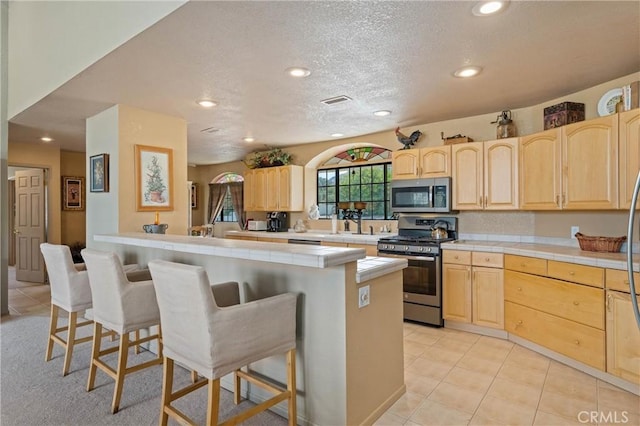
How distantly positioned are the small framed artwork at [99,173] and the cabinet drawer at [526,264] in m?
4.28

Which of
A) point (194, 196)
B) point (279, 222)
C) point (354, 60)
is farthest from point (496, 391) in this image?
point (194, 196)

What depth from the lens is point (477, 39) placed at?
234cm

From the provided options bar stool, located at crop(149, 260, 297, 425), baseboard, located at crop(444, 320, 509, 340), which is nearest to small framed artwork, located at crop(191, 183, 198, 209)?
baseboard, located at crop(444, 320, 509, 340)

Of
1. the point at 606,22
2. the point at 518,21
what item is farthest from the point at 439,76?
the point at 606,22

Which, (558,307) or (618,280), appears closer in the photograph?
(618,280)

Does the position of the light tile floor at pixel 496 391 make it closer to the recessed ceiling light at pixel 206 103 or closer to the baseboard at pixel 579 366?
the baseboard at pixel 579 366

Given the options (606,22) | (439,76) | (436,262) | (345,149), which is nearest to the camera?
(606,22)

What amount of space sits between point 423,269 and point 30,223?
22.2ft

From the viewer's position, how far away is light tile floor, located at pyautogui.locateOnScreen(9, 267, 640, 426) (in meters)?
2.24

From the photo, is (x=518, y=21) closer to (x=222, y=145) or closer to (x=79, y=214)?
(x=222, y=145)

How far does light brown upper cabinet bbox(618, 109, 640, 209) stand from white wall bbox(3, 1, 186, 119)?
331 centimetres

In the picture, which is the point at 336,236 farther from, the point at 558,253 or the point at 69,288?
the point at 69,288

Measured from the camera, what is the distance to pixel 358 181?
5.81m

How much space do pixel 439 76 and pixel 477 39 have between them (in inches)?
25.8
